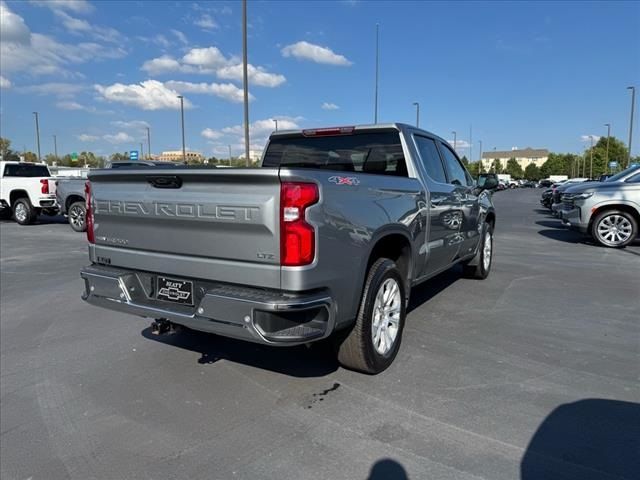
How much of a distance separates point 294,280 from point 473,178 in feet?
16.2

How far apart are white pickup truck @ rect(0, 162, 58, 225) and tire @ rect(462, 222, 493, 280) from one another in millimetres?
13715

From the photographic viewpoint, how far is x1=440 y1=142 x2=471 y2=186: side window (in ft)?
18.3

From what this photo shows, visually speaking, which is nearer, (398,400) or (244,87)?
(398,400)

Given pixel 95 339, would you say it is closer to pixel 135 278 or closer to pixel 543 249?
pixel 135 278

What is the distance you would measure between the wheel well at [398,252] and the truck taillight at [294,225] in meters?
1.09

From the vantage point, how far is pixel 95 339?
15.3 feet

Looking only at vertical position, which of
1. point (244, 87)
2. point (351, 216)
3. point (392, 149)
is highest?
point (244, 87)

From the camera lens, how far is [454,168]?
19.2 feet

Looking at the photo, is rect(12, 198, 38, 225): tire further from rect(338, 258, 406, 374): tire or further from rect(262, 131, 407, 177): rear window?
rect(338, 258, 406, 374): tire

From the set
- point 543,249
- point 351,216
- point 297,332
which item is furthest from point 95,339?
point 543,249

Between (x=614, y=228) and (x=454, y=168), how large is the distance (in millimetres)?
6694

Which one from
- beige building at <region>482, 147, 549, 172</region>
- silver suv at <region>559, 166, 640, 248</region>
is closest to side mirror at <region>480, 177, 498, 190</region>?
silver suv at <region>559, 166, 640, 248</region>

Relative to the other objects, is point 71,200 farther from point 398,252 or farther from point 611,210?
point 611,210

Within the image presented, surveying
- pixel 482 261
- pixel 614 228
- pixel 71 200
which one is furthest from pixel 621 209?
pixel 71 200
